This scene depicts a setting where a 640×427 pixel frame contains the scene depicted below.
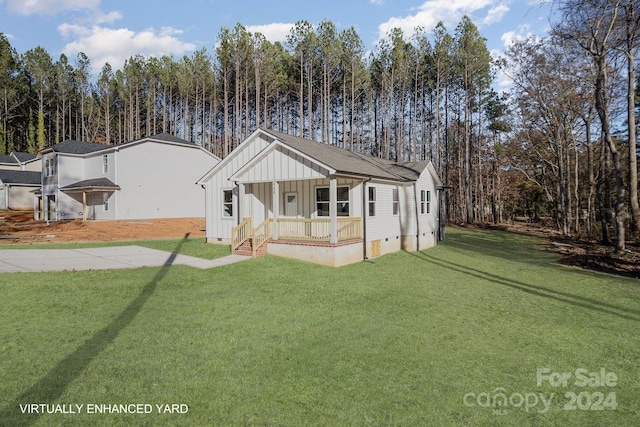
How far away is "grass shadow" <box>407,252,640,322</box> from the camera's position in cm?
732

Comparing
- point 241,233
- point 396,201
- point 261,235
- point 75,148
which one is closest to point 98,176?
point 75,148

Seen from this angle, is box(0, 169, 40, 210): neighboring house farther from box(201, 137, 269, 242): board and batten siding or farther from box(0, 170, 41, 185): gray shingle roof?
box(201, 137, 269, 242): board and batten siding

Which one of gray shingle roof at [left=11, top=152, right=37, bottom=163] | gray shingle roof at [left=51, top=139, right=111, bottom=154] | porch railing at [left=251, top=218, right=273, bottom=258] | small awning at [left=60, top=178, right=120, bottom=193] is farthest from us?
gray shingle roof at [left=11, top=152, right=37, bottom=163]

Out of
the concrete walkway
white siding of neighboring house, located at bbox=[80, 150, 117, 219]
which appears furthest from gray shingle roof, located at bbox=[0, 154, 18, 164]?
the concrete walkway

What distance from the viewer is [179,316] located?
670 centimetres

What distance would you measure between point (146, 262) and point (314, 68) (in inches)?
1213

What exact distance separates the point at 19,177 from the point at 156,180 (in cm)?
1930

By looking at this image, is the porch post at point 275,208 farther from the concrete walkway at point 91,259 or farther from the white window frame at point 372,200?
the white window frame at point 372,200

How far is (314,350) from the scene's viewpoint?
5.18m

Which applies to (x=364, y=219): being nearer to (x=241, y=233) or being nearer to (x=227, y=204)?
(x=241, y=233)

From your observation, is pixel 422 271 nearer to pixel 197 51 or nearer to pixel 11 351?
pixel 11 351

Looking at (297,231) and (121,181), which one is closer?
(297,231)

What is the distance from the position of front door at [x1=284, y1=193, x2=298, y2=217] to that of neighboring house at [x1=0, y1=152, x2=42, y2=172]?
130 ft

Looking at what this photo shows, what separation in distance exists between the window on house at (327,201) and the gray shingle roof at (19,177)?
118 feet
